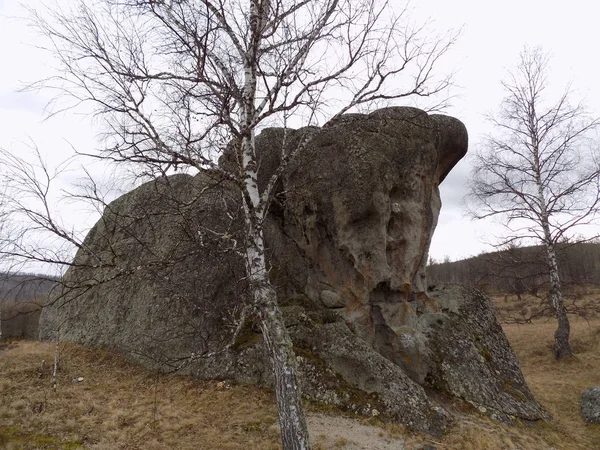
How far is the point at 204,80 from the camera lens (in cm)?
490

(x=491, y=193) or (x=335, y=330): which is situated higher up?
(x=491, y=193)

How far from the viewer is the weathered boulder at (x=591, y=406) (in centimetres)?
944

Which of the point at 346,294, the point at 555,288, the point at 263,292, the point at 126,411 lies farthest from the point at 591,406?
the point at 126,411

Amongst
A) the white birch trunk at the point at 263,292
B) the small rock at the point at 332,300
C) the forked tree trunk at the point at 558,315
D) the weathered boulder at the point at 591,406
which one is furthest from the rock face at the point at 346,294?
the forked tree trunk at the point at 558,315

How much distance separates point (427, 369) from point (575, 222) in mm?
9067

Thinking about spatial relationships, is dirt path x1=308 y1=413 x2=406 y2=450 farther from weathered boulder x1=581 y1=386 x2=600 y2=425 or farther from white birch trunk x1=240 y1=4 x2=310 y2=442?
weathered boulder x1=581 y1=386 x2=600 y2=425

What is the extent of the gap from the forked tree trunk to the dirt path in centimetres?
1072

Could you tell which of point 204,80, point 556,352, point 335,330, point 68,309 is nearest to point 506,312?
point 556,352

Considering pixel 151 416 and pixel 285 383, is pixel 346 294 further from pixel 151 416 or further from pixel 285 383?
pixel 285 383

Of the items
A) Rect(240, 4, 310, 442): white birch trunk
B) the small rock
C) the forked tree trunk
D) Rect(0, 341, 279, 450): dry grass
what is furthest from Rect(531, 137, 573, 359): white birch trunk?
Rect(240, 4, 310, 442): white birch trunk

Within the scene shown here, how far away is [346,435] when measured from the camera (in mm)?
7086

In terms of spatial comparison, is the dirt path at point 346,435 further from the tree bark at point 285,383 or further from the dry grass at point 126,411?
the tree bark at point 285,383

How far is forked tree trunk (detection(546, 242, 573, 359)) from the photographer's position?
569 inches

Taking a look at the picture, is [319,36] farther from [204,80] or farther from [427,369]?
[427,369]
